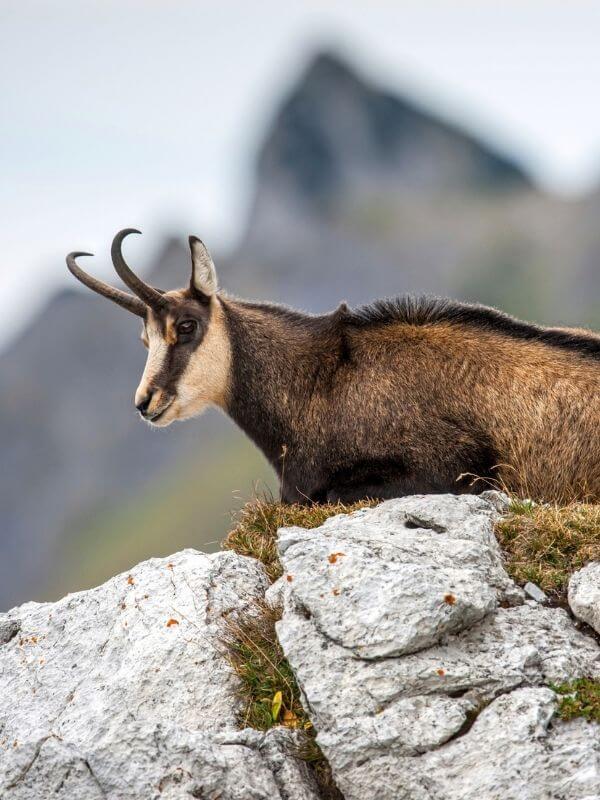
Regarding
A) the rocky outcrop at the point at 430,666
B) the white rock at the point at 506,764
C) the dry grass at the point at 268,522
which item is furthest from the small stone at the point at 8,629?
the white rock at the point at 506,764

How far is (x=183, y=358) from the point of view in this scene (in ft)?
50.9

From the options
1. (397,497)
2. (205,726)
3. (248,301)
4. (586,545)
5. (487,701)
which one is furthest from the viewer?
(248,301)

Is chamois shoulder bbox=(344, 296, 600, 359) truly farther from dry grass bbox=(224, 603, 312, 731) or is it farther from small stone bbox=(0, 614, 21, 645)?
small stone bbox=(0, 614, 21, 645)

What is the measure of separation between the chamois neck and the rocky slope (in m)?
2.85

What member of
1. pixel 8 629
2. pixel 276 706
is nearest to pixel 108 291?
pixel 8 629

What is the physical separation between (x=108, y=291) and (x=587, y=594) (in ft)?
25.0

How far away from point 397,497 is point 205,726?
4.08 m

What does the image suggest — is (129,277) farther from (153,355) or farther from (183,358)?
(183,358)

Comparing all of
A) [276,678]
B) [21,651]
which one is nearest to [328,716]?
[276,678]

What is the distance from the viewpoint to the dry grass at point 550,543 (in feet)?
39.4

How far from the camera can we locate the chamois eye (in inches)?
612

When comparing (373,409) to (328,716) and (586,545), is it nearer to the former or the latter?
(586,545)

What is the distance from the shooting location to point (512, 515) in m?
13.0

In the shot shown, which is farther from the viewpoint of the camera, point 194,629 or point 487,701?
point 194,629
